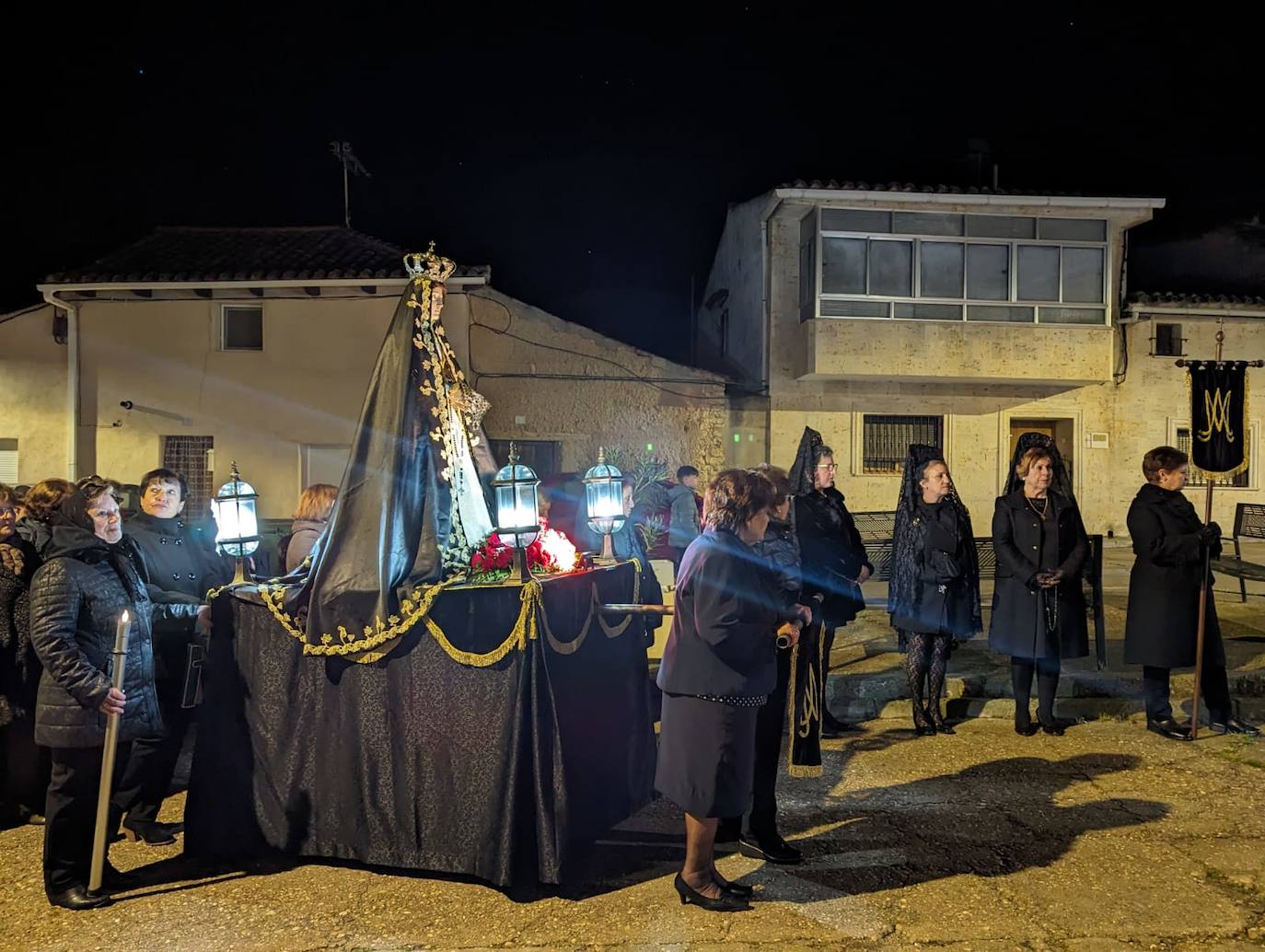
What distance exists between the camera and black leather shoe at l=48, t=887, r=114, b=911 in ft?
13.3

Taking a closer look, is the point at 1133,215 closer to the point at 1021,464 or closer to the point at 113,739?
the point at 1021,464

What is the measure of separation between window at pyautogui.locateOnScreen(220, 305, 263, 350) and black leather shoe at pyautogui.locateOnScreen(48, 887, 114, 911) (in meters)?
14.0

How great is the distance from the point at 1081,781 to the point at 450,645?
12.8ft

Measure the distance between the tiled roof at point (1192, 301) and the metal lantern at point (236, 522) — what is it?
1683cm

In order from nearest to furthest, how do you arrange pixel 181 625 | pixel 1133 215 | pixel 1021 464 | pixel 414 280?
1. pixel 414 280
2. pixel 181 625
3. pixel 1021 464
4. pixel 1133 215

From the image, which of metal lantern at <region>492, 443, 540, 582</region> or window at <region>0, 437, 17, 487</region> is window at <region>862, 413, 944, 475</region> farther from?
window at <region>0, 437, 17, 487</region>

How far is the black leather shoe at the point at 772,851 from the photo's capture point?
4.42 metres

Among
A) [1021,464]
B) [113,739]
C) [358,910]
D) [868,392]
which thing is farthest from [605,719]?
[868,392]

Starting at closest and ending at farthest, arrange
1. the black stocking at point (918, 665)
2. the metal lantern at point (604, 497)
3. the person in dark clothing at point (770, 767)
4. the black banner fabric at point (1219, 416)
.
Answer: the person in dark clothing at point (770, 767)
the metal lantern at point (604, 497)
the black stocking at point (918, 665)
the black banner fabric at point (1219, 416)

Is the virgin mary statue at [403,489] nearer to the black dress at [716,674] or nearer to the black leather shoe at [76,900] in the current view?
the black dress at [716,674]

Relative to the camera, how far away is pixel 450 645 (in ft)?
13.7

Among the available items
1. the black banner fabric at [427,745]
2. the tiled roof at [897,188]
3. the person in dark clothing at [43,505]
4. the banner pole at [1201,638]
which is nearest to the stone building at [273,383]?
the tiled roof at [897,188]

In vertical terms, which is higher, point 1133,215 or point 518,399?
point 1133,215

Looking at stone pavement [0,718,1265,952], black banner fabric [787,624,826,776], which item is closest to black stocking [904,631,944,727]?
stone pavement [0,718,1265,952]
